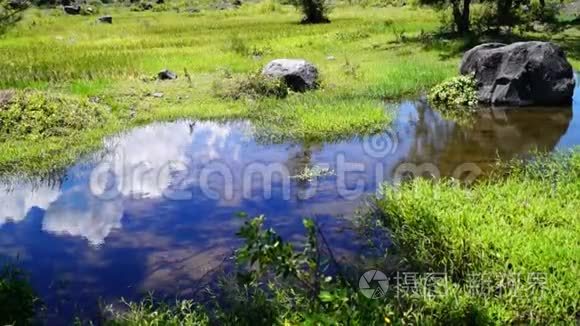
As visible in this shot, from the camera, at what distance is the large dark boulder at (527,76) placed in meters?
14.8

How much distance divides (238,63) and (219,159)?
10692 mm

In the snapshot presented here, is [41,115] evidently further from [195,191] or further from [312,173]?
[312,173]

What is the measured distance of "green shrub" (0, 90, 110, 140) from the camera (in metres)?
12.9

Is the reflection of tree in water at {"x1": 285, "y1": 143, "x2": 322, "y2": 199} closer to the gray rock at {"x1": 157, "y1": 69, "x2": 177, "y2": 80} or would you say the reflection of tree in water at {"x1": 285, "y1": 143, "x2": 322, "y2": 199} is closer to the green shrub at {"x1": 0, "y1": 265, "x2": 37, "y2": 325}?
the green shrub at {"x1": 0, "y1": 265, "x2": 37, "y2": 325}

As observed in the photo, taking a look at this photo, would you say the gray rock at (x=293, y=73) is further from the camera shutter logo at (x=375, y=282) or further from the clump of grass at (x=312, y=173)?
the camera shutter logo at (x=375, y=282)

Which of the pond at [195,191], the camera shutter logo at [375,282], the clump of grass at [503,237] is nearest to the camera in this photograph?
the clump of grass at [503,237]

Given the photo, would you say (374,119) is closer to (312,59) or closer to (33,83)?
(312,59)

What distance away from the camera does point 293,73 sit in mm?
16688

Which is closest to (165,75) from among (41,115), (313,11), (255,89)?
(255,89)

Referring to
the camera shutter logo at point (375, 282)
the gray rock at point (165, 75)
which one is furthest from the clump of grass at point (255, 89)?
the camera shutter logo at point (375, 282)

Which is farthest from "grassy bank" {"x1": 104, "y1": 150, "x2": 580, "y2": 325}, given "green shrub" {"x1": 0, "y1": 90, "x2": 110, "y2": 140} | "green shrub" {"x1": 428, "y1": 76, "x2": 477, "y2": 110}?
"green shrub" {"x1": 0, "y1": 90, "x2": 110, "y2": 140}

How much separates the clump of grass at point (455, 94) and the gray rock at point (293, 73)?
3422 mm

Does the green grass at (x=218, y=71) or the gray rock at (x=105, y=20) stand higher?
the green grass at (x=218, y=71)

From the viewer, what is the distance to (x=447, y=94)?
15602mm
